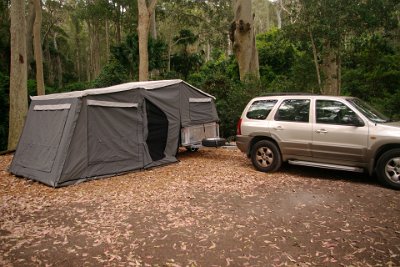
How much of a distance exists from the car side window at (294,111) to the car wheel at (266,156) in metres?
0.69

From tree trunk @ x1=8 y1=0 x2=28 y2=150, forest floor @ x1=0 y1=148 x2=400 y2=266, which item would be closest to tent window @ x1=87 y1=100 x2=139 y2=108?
forest floor @ x1=0 y1=148 x2=400 y2=266

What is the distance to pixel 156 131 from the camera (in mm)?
8797

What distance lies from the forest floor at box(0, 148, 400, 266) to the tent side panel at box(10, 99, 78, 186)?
36 centimetres

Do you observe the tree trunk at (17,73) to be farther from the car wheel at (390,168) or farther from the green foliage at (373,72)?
the green foliage at (373,72)

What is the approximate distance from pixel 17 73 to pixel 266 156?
987cm

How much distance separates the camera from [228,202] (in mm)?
5789

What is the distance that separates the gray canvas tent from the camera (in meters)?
7.09

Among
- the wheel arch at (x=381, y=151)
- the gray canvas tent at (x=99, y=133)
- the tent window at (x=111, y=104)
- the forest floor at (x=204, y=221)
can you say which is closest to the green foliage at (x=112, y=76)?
the gray canvas tent at (x=99, y=133)

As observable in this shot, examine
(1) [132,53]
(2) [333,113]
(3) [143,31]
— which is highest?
(1) [132,53]

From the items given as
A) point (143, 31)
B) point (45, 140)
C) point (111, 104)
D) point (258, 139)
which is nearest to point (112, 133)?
point (111, 104)

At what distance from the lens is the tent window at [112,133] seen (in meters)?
7.48

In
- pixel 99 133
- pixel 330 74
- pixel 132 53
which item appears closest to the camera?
pixel 99 133

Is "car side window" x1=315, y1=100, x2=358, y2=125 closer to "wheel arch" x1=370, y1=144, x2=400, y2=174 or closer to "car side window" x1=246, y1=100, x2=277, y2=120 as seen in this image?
"wheel arch" x1=370, y1=144, x2=400, y2=174

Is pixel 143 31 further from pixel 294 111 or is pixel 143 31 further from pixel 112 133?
pixel 294 111
